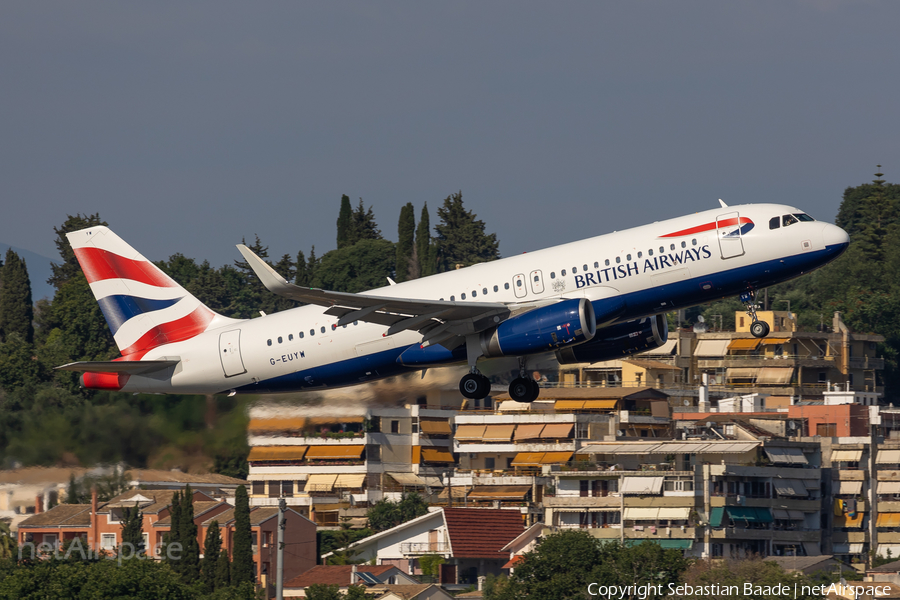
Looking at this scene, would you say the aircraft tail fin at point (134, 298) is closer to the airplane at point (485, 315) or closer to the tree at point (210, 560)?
the airplane at point (485, 315)

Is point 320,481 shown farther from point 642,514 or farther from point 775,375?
point 775,375

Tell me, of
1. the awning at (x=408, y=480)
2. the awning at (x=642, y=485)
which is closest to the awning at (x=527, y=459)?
the awning at (x=408, y=480)

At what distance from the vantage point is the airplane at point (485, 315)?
1526 inches

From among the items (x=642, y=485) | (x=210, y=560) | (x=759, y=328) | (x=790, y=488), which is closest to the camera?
(x=759, y=328)

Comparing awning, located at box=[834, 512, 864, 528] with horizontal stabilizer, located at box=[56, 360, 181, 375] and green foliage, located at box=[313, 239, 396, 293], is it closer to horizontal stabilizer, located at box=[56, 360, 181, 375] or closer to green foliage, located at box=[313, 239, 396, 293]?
horizontal stabilizer, located at box=[56, 360, 181, 375]

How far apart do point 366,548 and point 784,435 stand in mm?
33169

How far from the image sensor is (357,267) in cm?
15550

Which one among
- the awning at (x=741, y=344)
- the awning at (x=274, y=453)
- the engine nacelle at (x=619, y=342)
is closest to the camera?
the engine nacelle at (x=619, y=342)

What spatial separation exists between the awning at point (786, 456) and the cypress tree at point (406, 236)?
60.2 m

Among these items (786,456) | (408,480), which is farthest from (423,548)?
(786,456)

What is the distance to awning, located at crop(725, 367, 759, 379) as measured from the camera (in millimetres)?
128375

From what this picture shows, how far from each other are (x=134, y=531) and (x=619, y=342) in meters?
38.6

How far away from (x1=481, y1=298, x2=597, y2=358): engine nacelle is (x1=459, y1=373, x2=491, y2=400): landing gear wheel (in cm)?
214

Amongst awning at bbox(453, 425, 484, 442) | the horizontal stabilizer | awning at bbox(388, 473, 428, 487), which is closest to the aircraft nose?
the horizontal stabilizer
